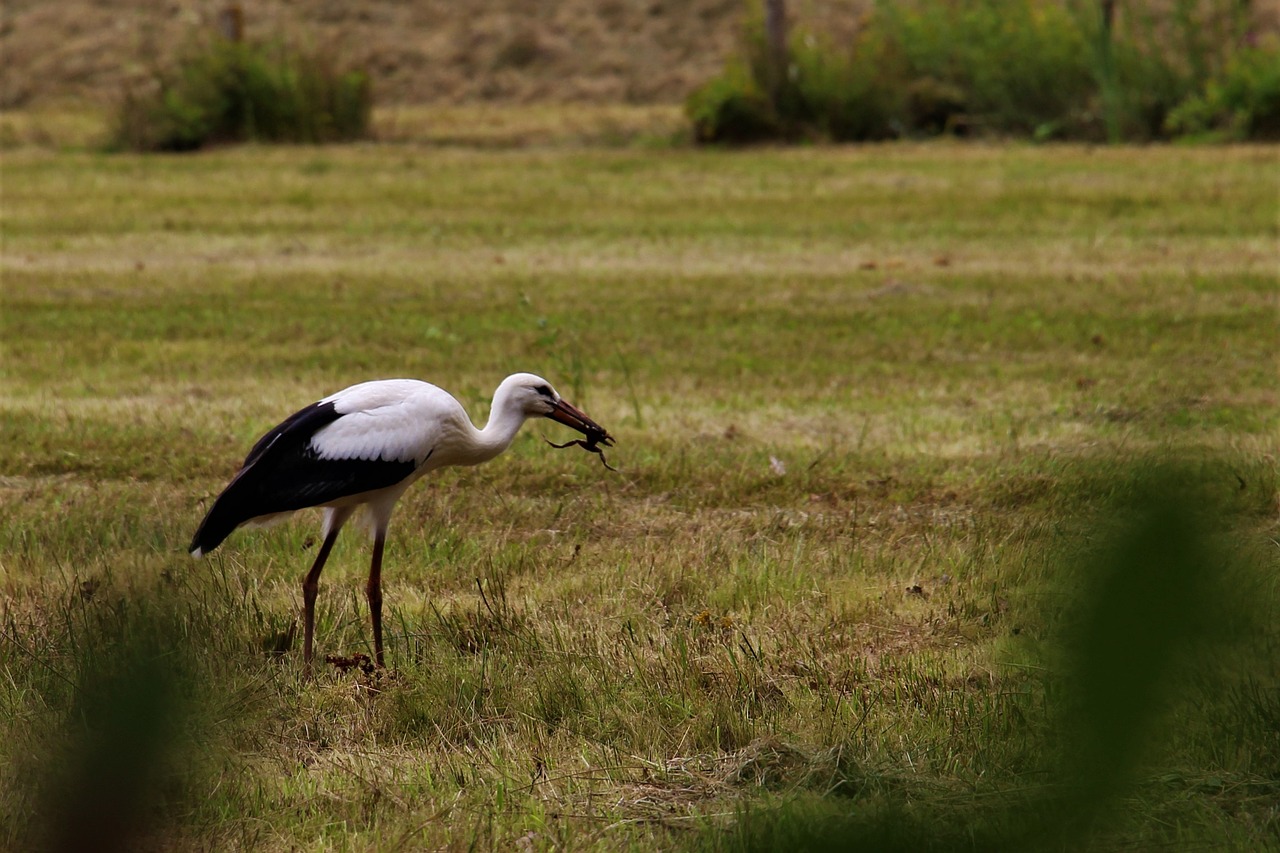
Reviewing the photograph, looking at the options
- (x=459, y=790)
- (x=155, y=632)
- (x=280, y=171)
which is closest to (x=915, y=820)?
(x=155, y=632)

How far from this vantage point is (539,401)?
5.02 m

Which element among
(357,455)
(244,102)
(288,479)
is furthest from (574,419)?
(244,102)

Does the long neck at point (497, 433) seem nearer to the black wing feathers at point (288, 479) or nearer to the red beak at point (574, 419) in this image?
the red beak at point (574, 419)

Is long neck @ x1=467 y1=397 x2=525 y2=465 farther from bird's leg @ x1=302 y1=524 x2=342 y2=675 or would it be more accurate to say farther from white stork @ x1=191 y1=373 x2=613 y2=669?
bird's leg @ x1=302 y1=524 x2=342 y2=675

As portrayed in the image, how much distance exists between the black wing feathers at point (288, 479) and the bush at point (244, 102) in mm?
17613

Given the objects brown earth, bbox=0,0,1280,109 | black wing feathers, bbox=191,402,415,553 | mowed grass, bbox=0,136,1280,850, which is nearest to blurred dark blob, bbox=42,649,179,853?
mowed grass, bbox=0,136,1280,850

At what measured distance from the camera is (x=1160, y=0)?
2786 centimetres

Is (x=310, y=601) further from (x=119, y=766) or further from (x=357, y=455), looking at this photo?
(x=119, y=766)

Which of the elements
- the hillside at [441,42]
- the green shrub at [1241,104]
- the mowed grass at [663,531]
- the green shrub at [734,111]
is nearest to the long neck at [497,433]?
the mowed grass at [663,531]

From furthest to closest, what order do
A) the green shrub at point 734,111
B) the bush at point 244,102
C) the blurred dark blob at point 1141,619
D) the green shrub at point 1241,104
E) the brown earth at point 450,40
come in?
the brown earth at point 450,40, the green shrub at point 734,111, the bush at point 244,102, the green shrub at point 1241,104, the blurred dark blob at point 1141,619

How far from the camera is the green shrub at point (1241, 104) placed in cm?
1978

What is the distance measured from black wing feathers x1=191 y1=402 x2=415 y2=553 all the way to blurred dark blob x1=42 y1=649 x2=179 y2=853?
3.68m

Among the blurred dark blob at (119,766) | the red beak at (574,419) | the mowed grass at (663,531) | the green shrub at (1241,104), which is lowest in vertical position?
the green shrub at (1241,104)

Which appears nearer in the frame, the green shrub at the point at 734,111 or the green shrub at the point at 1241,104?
the green shrub at the point at 1241,104
